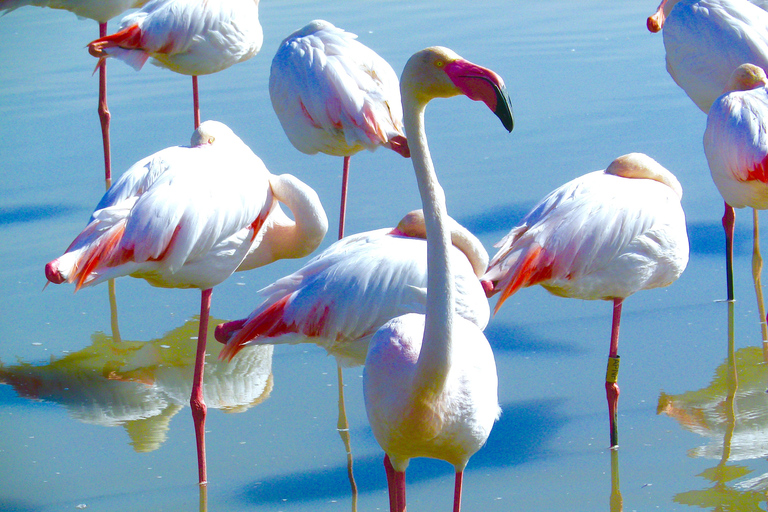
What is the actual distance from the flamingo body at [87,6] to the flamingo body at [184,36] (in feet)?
1.76

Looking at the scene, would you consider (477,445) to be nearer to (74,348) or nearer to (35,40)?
(74,348)

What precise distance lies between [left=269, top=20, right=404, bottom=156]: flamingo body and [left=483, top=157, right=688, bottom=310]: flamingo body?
123cm

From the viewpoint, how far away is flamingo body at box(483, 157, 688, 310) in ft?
10.3

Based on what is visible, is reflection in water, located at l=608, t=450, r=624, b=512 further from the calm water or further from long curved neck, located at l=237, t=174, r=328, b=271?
long curved neck, located at l=237, t=174, r=328, b=271

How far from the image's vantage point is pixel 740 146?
363cm

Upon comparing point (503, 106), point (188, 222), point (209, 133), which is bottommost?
point (188, 222)

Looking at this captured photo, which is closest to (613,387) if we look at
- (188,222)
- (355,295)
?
(355,295)

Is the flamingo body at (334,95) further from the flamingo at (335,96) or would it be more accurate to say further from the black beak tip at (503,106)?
the black beak tip at (503,106)

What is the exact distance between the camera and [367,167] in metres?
5.84

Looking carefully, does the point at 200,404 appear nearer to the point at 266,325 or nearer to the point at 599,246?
the point at 266,325

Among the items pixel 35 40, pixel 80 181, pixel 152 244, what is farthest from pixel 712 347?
→ pixel 35 40

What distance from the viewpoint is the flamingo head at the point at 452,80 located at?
204cm

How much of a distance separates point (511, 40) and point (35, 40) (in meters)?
4.52

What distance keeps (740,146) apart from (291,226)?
1.85 meters
